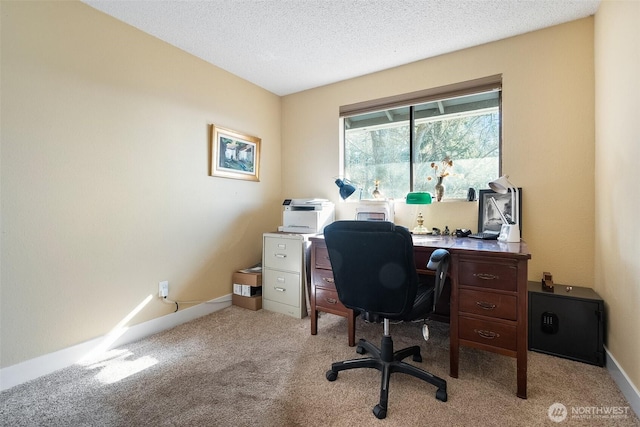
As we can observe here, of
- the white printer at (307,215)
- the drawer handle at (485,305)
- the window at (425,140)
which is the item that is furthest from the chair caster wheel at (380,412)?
the window at (425,140)

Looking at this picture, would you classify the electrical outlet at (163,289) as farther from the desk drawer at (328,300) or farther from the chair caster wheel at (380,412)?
the chair caster wheel at (380,412)

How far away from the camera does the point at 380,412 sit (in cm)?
132

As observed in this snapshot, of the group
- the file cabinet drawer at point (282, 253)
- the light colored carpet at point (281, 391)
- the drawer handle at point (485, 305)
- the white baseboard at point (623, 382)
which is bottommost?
the light colored carpet at point (281, 391)

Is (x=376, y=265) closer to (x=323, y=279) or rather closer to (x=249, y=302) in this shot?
(x=323, y=279)

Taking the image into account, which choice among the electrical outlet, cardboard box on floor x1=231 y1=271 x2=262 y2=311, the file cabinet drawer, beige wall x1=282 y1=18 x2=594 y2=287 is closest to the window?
beige wall x1=282 y1=18 x2=594 y2=287

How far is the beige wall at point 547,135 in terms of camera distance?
2.01m

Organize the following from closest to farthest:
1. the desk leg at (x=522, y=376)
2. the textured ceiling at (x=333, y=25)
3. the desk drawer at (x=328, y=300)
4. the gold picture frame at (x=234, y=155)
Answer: the desk leg at (x=522, y=376), the textured ceiling at (x=333, y=25), the desk drawer at (x=328, y=300), the gold picture frame at (x=234, y=155)

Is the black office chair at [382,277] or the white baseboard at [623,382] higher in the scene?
the black office chair at [382,277]

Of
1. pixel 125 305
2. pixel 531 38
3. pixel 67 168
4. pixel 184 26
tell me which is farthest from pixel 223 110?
pixel 531 38

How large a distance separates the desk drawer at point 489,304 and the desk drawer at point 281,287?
1383 millimetres

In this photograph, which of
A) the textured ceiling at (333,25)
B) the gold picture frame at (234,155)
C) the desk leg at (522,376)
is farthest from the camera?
the gold picture frame at (234,155)

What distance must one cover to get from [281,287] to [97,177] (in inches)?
65.3

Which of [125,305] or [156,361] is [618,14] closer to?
[156,361]

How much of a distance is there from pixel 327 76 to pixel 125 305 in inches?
108
